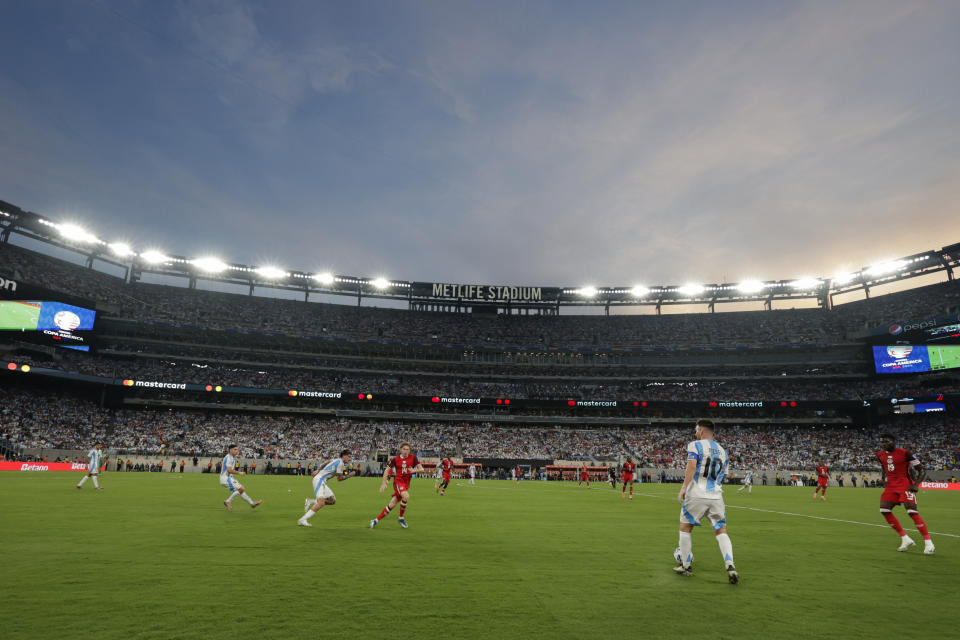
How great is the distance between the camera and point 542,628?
502cm

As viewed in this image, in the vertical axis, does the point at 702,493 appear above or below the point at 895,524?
above

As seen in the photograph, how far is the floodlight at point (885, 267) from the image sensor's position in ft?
213

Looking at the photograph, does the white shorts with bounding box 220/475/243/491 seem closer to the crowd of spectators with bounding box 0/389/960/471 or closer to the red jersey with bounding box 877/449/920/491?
the red jersey with bounding box 877/449/920/491

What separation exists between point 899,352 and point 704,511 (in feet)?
224

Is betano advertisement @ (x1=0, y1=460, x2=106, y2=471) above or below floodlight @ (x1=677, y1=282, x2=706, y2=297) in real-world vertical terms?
below

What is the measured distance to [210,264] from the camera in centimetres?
6669

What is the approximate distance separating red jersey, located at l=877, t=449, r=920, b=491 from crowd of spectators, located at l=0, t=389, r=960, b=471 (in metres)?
48.4

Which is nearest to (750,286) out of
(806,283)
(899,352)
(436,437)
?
(806,283)

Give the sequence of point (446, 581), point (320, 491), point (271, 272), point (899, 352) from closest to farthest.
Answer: point (446, 581)
point (320, 491)
point (899, 352)
point (271, 272)

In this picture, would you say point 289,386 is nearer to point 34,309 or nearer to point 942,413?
point 34,309

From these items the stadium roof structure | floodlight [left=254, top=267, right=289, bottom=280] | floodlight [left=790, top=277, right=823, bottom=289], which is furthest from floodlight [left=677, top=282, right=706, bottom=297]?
floodlight [left=254, top=267, right=289, bottom=280]

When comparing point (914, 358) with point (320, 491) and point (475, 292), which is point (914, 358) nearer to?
point (475, 292)

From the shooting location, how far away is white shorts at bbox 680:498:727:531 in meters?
7.50

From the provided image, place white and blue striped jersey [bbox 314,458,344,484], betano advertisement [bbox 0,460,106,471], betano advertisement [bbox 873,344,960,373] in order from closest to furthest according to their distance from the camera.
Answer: white and blue striped jersey [bbox 314,458,344,484], betano advertisement [bbox 0,460,106,471], betano advertisement [bbox 873,344,960,373]
